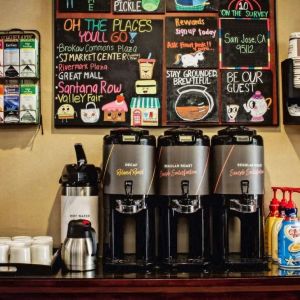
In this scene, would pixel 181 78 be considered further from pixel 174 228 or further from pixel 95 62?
pixel 174 228

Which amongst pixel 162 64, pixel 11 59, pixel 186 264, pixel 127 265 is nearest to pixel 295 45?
pixel 162 64

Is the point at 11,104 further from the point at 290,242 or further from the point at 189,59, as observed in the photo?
the point at 290,242

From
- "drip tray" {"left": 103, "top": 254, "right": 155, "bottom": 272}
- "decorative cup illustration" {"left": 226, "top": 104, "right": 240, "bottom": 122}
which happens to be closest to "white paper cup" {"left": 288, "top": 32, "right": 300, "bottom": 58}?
"decorative cup illustration" {"left": 226, "top": 104, "right": 240, "bottom": 122}

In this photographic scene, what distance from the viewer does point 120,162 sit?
2.24 meters

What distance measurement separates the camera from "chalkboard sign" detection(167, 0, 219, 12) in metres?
2.76

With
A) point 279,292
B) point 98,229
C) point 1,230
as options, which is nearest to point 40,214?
point 1,230

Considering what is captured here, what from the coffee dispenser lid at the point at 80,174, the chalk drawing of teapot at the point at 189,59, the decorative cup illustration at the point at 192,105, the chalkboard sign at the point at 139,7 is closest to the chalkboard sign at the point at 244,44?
the chalk drawing of teapot at the point at 189,59

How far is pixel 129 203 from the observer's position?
7.32 feet

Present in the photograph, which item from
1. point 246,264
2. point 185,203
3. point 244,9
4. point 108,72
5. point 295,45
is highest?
point 244,9

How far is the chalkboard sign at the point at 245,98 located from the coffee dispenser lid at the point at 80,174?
0.81 meters

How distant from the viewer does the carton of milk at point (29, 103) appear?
2.69 meters

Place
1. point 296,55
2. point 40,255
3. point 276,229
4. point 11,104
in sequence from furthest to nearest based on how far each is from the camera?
point 11,104, point 296,55, point 276,229, point 40,255

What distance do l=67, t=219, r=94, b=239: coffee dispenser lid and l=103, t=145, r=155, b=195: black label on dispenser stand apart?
187 mm

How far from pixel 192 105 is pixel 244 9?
0.63 metres
